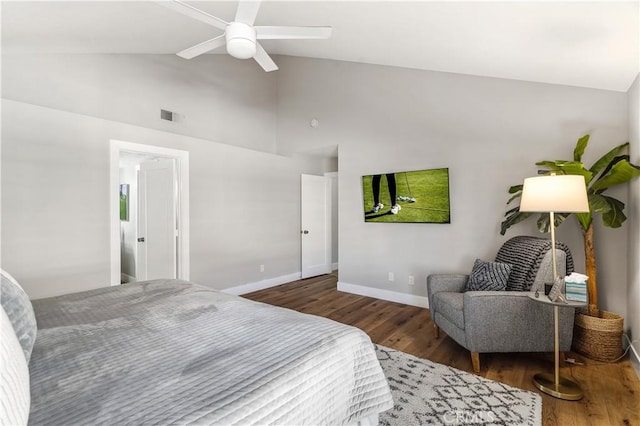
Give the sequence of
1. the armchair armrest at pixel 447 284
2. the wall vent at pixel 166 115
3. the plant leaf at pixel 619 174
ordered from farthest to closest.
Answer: the wall vent at pixel 166 115 < the armchair armrest at pixel 447 284 < the plant leaf at pixel 619 174

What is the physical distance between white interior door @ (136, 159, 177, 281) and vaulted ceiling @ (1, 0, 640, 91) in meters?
1.52

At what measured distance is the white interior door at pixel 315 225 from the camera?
18.2 ft

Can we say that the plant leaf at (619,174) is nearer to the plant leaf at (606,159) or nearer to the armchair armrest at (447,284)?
the plant leaf at (606,159)

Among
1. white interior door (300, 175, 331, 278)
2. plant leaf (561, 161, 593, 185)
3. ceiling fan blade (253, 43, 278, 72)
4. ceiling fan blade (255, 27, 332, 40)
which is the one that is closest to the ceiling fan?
ceiling fan blade (255, 27, 332, 40)

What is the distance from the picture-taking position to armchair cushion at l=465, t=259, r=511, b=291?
8.59ft

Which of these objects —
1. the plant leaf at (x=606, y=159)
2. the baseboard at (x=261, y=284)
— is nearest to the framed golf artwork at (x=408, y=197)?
the plant leaf at (x=606, y=159)

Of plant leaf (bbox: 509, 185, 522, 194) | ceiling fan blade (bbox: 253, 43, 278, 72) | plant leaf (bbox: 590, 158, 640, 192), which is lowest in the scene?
plant leaf (bbox: 509, 185, 522, 194)

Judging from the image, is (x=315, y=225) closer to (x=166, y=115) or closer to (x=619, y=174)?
(x=166, y=115)

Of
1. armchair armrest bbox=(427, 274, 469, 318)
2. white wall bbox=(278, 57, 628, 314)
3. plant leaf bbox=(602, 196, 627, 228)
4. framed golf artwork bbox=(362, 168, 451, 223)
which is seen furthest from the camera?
framed golf artwork bbox=(362, 168, 451, 223)

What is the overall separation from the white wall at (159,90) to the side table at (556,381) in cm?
466

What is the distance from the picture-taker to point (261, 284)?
480 cm

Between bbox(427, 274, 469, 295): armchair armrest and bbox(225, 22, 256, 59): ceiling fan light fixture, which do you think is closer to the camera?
bbox(225, 22, 256, 59): ceiling fan light fixture

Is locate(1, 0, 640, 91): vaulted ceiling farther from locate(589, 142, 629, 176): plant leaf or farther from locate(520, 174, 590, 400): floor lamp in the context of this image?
locate(520, 174, 590, 400): floor lamp

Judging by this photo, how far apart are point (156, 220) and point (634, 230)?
5183 mm
